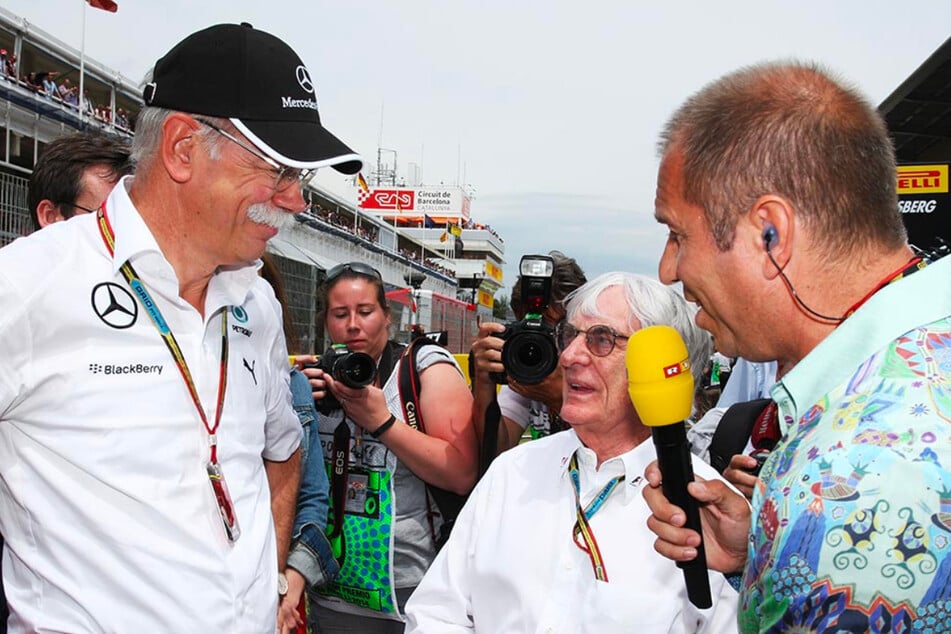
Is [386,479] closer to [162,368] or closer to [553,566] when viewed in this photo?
[553,566]

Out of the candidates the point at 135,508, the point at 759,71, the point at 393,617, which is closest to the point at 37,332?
the point at 135,508

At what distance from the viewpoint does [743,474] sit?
1.90m

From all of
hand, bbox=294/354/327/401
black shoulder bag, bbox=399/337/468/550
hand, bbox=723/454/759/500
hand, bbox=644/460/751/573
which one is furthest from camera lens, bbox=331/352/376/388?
hand, bbox=644/460/751/573

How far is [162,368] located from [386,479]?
162cm

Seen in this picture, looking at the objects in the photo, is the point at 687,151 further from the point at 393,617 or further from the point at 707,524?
the point at 393,617

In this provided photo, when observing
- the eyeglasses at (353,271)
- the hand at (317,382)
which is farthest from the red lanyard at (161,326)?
the eyeglasses at (353,271)

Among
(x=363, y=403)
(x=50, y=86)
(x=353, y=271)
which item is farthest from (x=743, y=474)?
(x=50, y=86)

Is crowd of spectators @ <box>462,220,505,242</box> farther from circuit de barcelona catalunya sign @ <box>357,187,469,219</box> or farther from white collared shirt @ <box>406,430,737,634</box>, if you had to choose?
white collared shirt @ <box>406,430,737,634</box>

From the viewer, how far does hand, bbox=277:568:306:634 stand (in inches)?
106

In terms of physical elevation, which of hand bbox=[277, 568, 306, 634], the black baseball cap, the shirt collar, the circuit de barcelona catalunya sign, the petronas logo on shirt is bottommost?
hand bbox=[277, 568, 306, 634]

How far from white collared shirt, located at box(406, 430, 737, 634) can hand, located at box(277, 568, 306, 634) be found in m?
0.43

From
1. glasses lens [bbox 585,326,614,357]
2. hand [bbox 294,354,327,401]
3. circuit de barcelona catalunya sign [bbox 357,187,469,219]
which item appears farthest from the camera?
circuit de barcelona catalunya sign [bbox 357,187,469,219]

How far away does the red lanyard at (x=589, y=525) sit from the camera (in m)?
2.41

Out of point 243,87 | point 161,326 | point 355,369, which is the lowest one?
point 355,369
